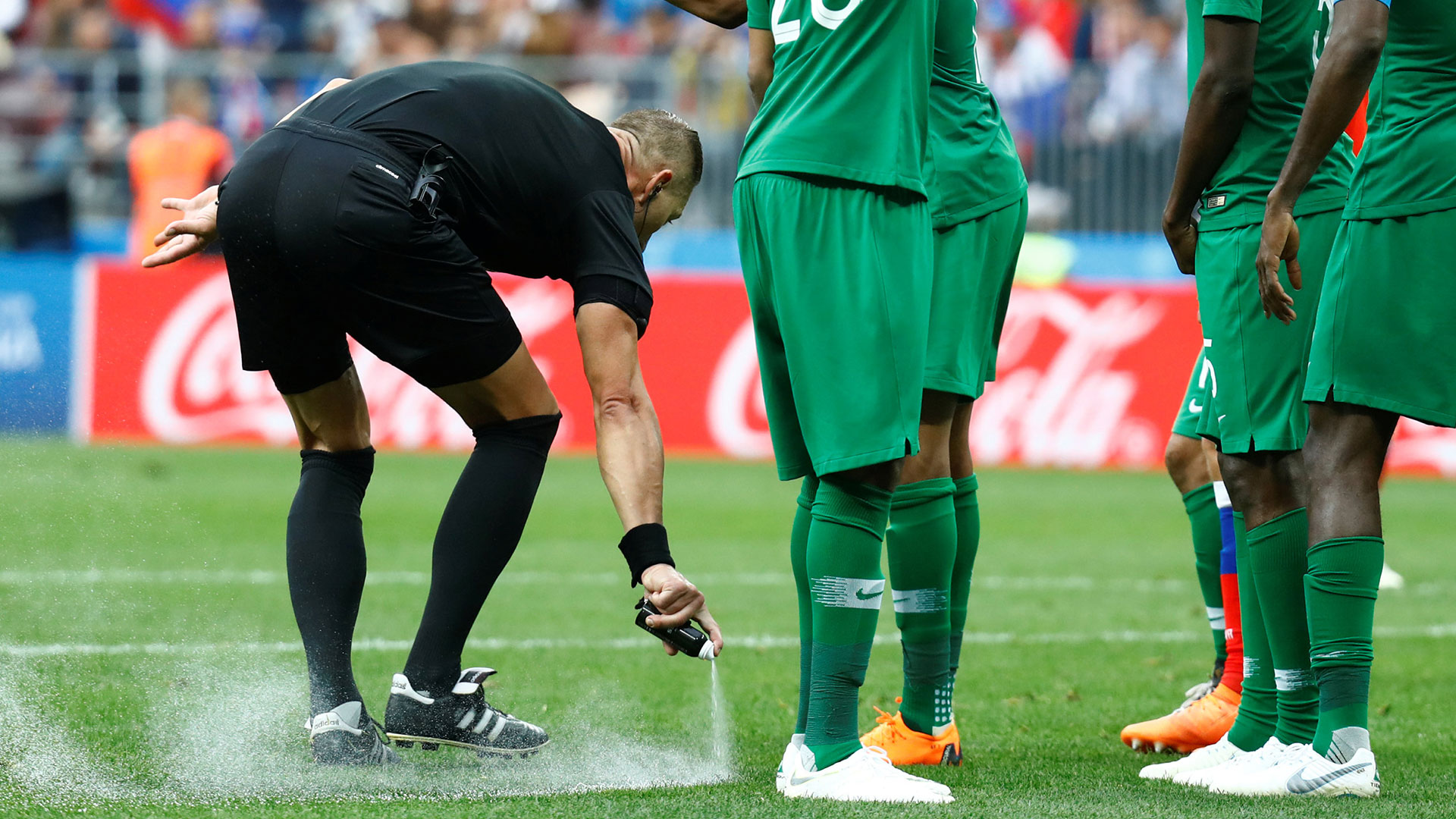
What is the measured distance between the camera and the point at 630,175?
13.8ft

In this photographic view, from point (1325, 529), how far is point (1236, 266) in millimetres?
662

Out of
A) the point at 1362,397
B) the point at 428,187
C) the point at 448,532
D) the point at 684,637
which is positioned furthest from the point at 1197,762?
the point at 428,187

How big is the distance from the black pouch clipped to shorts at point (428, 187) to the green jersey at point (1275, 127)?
1858mm

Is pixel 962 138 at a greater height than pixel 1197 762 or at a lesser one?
greater

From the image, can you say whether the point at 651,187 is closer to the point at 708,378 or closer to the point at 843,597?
the point at 843,597

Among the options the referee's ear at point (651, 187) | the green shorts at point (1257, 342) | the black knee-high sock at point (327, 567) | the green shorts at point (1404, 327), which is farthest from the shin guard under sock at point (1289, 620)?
the black knee-high sock at point (327, 567)

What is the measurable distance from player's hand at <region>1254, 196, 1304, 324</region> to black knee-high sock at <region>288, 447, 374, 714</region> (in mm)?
2317

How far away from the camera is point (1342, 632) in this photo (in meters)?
3.75

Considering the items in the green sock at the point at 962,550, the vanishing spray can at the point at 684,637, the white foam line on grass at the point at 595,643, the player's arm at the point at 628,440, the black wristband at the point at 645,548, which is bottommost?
the white foam line on grass at the point at 595,643

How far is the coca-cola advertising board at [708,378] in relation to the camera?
13992mm

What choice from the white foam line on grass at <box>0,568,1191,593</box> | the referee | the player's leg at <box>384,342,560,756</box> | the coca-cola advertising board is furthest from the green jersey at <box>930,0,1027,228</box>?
the coca-cola advertising board

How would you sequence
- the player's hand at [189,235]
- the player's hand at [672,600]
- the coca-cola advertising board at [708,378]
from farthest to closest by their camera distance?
the coca-cola advertising board at [708,378], the player's hand at [189,235], the player's hand at [672,600]

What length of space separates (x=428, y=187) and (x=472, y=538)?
88 centimetres

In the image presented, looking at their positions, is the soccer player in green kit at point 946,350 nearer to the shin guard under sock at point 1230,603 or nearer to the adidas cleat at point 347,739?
the shin guard under sock at point 1230,603
